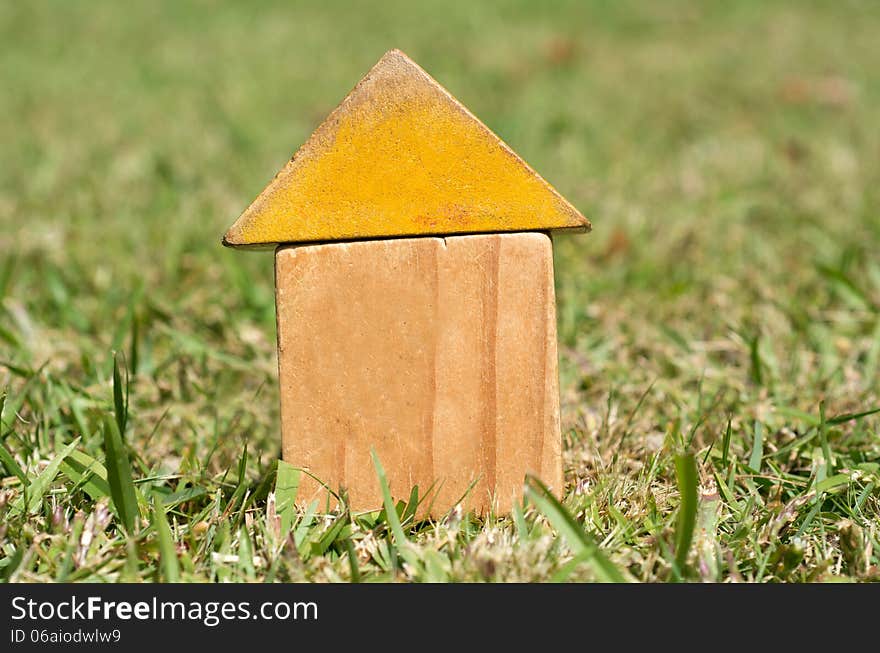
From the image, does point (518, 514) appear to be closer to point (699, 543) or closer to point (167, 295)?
point (699, 543)

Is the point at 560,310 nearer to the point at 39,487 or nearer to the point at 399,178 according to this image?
the point at 399,178

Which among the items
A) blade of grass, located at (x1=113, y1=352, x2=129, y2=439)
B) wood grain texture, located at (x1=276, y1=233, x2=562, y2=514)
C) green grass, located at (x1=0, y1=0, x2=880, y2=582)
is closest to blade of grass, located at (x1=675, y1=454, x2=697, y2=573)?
green grass, located at (x1=0, y1=0, x2=880, y2=582)

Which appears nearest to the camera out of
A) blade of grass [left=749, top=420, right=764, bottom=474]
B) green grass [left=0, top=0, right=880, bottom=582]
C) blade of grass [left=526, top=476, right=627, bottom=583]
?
blade of grass [left=526, top=476, right=627, bottom=583]

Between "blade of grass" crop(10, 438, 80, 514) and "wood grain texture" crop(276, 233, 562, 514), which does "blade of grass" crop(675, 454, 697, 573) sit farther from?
"blade of grass" crop(10, 438, 80, 514)

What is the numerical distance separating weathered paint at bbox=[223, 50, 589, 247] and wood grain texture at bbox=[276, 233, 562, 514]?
29 mm

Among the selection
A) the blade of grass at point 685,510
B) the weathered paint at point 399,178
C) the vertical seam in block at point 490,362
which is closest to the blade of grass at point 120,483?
the weathered paint at point 399,178

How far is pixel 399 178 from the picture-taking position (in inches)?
47.2

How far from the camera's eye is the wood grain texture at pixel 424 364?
1211 mm

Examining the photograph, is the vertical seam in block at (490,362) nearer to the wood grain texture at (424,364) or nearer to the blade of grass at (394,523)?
the wood grain texture at (424,364)

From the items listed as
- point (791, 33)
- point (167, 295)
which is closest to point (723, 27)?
point (791, 33)

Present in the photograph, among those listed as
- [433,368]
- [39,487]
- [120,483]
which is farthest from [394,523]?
[39,487]

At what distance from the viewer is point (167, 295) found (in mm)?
2248

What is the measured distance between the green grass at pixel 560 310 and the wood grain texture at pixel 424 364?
0.21ft

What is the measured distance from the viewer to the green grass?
1.20 metres
